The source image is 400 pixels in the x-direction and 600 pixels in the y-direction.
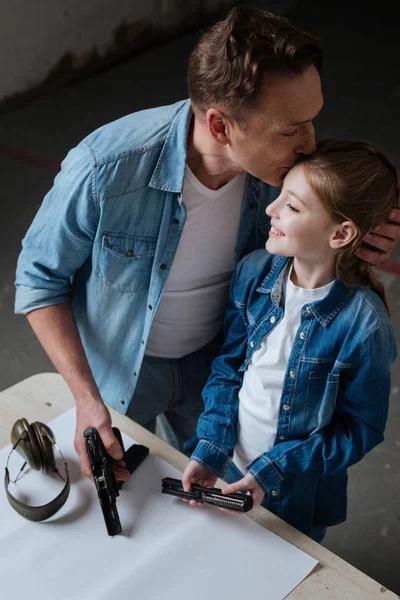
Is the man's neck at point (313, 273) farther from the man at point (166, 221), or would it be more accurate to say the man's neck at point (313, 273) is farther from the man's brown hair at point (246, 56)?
the man's brown hair at point (246, 56)

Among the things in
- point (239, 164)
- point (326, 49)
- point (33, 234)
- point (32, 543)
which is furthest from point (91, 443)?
point (326, 49)

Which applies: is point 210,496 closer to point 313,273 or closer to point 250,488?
point 250,488

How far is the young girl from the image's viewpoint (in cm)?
157

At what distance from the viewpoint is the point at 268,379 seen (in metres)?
1.71

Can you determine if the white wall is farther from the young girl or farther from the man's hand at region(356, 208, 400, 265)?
the man's hand at region(356, 208, 400, 265)

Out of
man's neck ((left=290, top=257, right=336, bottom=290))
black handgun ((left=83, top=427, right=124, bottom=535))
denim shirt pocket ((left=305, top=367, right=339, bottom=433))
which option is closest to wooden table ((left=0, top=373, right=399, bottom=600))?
black handgun ((left=83, top=427, right=124, bottom=535))

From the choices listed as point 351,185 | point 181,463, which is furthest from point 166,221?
point 181,463

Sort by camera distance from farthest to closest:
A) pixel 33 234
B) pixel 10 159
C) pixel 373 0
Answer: pixel 373 0, pixel 10 159, pixel 33 234

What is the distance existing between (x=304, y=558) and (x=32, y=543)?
51cm

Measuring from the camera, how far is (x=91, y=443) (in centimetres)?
149

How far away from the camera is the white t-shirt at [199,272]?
184 centimetres

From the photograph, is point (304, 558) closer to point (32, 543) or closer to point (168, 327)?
point (32, 543)

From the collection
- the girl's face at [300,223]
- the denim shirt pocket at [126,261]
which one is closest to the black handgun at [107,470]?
the denim shirt pocket at [126,261]

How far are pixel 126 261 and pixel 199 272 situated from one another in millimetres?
200
